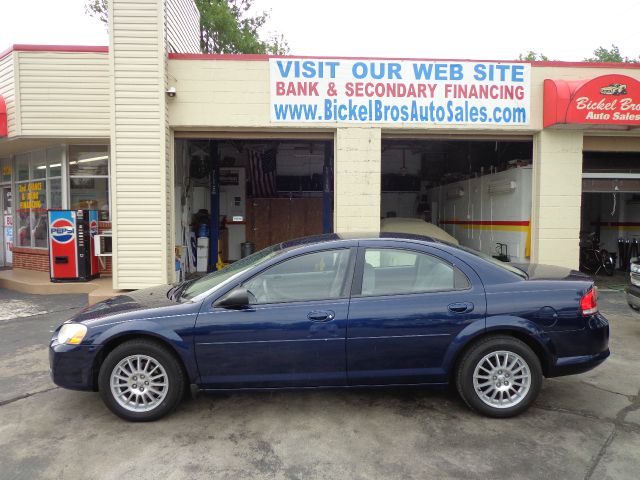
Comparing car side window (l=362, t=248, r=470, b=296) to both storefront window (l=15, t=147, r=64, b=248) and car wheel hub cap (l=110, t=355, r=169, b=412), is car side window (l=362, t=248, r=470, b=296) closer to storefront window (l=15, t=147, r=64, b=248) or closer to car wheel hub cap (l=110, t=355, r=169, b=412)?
car wheel hub cap (l=110, t=355, r=169, b=412)

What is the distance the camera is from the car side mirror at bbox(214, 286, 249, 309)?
12.3 ft

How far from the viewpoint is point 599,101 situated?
8539 mm

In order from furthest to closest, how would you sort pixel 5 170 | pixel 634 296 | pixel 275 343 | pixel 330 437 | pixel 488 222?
pixel 5 170 → pixel 488 222 → pixel 634 296 → pixel 275 343 → pixel 330 437

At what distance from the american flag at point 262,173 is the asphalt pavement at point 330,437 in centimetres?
1147

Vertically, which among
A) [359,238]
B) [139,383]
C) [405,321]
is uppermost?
[359,238]

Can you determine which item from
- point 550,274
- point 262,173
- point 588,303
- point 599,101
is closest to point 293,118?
point 599,101

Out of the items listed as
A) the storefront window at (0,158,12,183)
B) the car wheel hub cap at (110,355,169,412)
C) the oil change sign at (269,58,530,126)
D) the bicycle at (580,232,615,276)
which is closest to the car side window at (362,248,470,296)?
the car wheel hub cap at (110,355,169,412)

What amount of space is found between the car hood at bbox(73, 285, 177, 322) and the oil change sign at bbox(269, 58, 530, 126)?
17.4ft

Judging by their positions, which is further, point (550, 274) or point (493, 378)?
point (550, 274)

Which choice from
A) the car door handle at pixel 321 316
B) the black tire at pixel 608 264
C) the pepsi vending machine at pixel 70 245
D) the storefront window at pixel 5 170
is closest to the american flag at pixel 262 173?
the pepsi vending machine at pixel 70 245

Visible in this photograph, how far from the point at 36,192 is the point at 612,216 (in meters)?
15.0

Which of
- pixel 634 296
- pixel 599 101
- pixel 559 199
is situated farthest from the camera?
pixel 559 199

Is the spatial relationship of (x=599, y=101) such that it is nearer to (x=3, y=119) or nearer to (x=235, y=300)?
(x=235, y=300)

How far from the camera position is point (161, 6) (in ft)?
27.6
